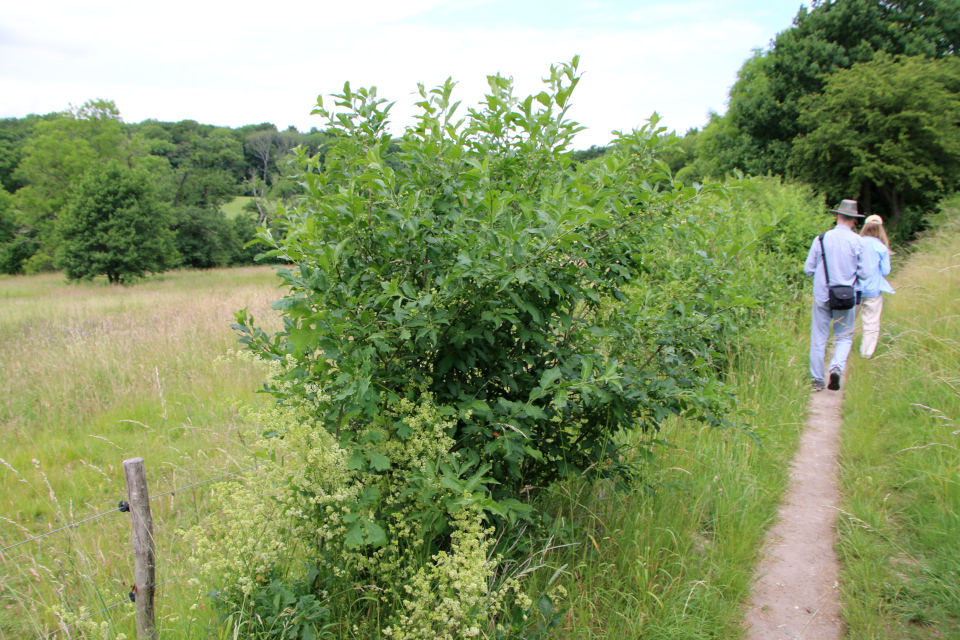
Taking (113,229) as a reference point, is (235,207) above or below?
above

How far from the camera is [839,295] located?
20.7ft

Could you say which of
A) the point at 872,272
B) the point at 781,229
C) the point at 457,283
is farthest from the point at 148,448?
the point at 781,229

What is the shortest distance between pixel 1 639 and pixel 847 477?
5.79m

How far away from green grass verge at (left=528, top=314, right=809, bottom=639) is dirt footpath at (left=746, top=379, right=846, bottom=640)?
0.32ft

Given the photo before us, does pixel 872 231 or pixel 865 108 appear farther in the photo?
pixel 865 108

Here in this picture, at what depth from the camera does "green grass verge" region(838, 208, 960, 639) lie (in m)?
2.82

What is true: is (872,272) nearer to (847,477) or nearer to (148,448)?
(847,477)

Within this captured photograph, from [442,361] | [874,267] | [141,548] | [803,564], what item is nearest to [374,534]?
[442,361]

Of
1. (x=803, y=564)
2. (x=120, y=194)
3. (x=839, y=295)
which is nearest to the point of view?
(x=803, y=564)

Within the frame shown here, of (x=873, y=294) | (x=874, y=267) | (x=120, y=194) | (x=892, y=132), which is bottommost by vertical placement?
(x=873, y=294)

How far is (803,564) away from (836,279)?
13.8ft

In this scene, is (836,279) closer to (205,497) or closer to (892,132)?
(205,497)

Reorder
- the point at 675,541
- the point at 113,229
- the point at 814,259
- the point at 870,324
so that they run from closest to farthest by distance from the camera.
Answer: the point at 675,541 → the point at 814,259 → the point at 870,324 → the point at 113,229

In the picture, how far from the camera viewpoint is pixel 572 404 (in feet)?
8.71
